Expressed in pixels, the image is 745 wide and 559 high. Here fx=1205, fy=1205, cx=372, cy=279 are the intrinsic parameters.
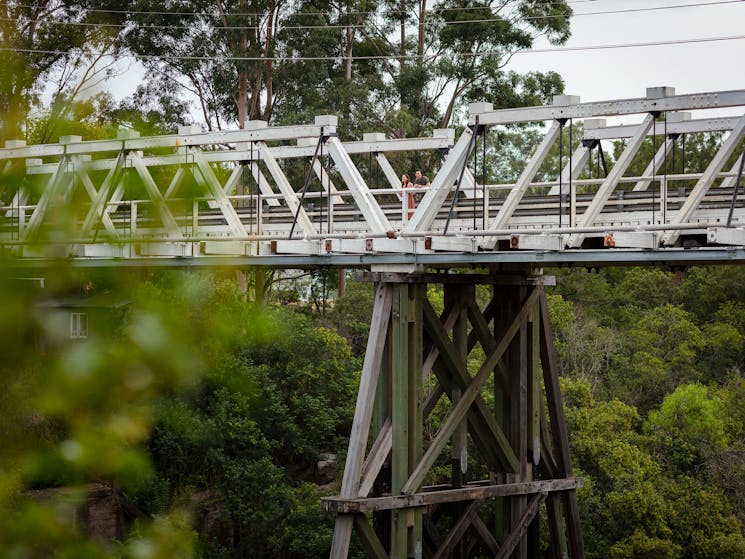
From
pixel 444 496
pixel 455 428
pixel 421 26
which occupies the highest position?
pixel 421 26

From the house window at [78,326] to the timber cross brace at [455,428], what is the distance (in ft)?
34.9

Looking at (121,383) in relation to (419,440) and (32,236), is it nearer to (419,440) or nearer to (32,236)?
(32,236)

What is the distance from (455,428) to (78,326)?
1219 centimetres

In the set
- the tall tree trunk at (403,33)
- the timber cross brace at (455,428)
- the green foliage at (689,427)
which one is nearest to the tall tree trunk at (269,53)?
the tall tree trunk at (403,33)

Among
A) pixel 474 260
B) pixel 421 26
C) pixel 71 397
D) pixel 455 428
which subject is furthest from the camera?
pixel 421 26

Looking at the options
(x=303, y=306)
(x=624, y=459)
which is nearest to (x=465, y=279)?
(x=624, y=459)

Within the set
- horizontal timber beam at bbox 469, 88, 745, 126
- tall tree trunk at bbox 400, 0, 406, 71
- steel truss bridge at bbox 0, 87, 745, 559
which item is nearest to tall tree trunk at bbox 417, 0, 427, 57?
tall tree trunk at bbox 400, 0, 406, 71

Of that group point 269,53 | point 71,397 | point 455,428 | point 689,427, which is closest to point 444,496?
point 455,428

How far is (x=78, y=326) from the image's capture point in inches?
111

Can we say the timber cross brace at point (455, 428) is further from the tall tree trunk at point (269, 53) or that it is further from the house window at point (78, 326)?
the tall tree trunk at point (269, 53)

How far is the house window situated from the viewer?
8.41ft

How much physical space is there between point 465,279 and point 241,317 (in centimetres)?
1279

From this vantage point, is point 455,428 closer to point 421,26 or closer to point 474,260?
point 474,260

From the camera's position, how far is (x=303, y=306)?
1350 inches
